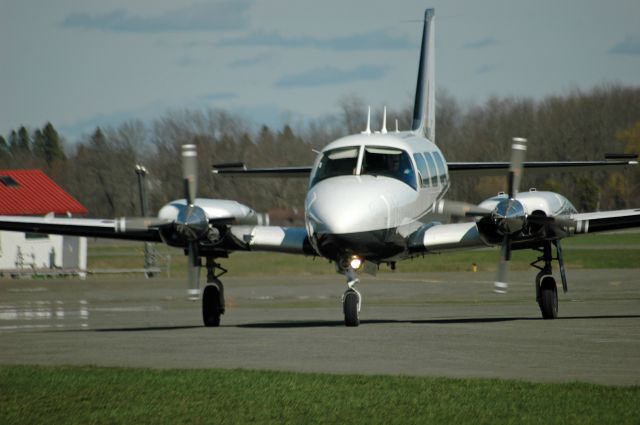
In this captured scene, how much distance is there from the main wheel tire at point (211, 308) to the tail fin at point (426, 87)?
7598mm

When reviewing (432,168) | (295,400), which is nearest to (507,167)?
(432,168)

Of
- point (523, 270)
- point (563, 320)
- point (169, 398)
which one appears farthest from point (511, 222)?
point (523, 270)

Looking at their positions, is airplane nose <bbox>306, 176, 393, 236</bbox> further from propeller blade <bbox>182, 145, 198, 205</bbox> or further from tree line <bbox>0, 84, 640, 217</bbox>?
tree line <bbox>0, 84, 640, 217</bbox>

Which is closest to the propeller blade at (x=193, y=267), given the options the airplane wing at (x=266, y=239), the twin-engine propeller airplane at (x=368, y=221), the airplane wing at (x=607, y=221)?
the twin-engine propeller airplane at (x=368, y=221)

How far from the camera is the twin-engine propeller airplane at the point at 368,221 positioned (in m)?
20.5

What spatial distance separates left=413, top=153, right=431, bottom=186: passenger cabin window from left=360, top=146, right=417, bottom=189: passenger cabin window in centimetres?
52

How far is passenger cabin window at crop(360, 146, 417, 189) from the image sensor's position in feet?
70.4

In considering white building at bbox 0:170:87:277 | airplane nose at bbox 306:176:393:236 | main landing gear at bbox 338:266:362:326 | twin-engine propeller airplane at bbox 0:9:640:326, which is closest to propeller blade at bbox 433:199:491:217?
twin-engine propeller airplane at bbox 0:9:640:326

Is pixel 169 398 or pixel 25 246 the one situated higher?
pixel 169 398

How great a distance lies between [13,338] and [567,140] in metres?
87.8

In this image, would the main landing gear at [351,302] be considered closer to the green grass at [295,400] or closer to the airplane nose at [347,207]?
the airplane nose at [347,207]

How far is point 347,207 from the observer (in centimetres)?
1997

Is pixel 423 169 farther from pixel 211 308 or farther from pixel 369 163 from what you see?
pixel 211 308

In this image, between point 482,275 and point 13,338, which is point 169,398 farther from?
point 482,275
